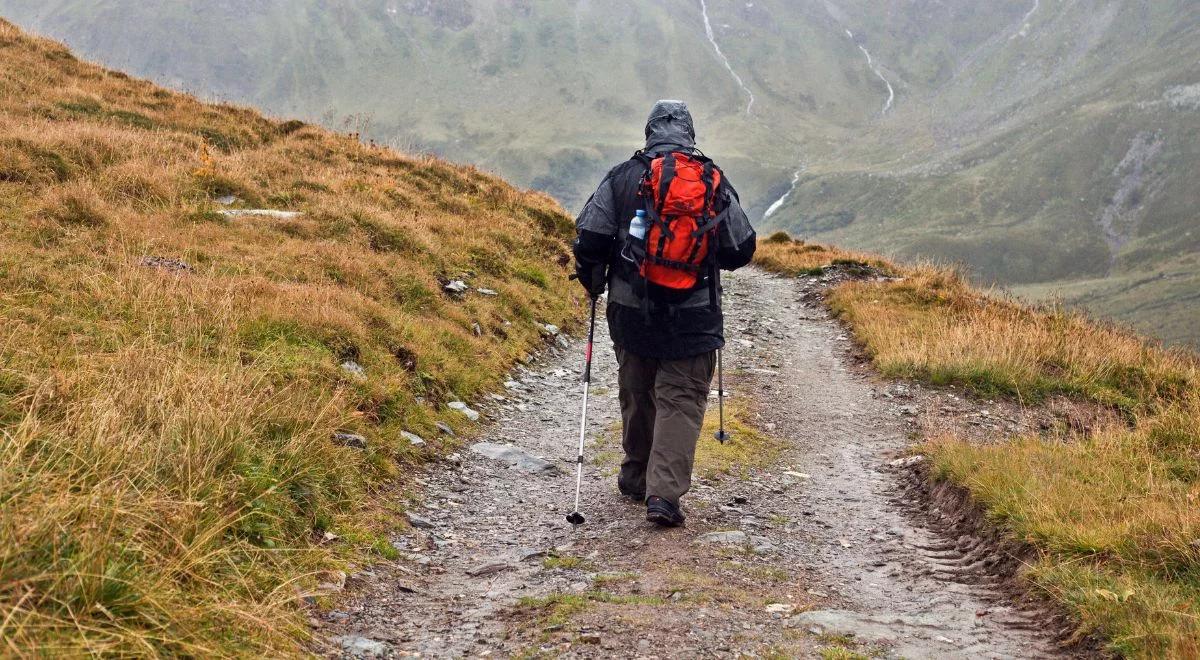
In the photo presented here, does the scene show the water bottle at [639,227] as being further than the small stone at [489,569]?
Yes

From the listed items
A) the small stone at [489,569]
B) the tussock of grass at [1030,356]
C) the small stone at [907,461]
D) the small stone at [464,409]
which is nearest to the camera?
the small stone at [489,569]

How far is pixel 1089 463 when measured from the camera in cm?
805

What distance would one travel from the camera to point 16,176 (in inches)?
493

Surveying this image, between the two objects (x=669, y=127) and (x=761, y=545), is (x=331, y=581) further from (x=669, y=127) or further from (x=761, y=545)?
(x=669, y=127)

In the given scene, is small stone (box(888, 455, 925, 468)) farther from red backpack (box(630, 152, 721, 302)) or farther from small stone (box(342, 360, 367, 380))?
small stone (box(342, 360, 367, 380))

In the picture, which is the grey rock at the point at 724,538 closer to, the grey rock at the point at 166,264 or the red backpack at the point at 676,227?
the red backpack at the point at 676,227

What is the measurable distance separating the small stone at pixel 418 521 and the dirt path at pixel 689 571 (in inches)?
0.8

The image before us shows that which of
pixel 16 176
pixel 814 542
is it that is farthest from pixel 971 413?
pixel 16 176

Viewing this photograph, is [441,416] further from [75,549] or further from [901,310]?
[901,310]

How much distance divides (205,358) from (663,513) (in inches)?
170

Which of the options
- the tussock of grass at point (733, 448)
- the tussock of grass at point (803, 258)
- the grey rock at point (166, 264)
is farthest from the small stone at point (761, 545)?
the tussock of grass at point (803, 258)

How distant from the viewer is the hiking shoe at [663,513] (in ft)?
23.3

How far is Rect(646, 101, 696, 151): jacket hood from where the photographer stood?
24.7 ft

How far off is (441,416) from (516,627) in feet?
16.9
